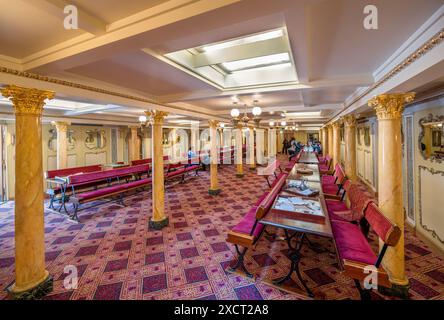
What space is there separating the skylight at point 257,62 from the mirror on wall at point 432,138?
10.2 feet

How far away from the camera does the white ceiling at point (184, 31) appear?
4.76 ft

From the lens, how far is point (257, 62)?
3.72m

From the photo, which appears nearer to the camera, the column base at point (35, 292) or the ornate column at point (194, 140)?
the column base at point (35, 292)

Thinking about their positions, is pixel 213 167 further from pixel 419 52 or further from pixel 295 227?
pixel 419 52

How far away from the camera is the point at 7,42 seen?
204cm

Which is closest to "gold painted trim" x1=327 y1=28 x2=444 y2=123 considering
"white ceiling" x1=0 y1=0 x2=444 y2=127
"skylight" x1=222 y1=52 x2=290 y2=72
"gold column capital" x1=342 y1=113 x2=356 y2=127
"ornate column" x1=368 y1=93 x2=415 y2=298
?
"white ceiling" x1=0 y1=0 x2=444 y2=127

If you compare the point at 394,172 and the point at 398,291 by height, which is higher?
the point at 394,172

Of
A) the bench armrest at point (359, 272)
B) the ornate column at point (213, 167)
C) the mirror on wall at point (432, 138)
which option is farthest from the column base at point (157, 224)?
the mirror on wall at point (432, 138)

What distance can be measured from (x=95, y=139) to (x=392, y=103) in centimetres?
1261

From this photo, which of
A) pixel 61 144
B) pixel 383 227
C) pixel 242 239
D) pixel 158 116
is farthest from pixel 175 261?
pixel 61 144

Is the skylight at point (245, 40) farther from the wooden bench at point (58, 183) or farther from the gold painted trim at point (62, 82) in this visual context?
the wooden bench at point (58, 183)

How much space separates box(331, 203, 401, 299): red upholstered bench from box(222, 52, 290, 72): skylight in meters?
2.91
